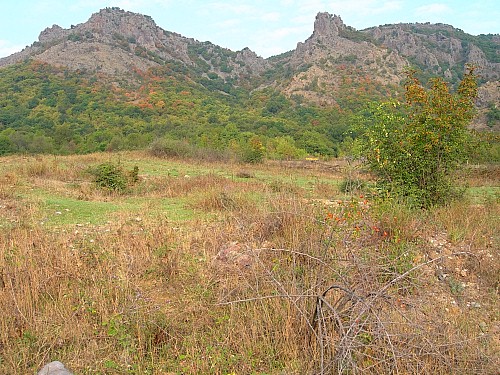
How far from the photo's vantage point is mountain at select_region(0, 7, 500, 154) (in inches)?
1992

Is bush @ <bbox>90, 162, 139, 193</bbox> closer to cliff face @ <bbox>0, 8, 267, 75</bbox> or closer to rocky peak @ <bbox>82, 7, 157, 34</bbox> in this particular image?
cliff face @ <bbox>0, 8, 267, 75</bbox>

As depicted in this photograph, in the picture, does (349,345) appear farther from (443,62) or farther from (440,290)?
(443,62)

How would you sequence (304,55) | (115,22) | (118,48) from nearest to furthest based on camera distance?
(118,48) → (304,55) → (115,22)

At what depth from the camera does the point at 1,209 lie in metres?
7.46

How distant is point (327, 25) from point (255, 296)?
107239mm

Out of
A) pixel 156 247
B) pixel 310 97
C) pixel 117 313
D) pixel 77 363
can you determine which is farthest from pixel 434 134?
pixel 310 97

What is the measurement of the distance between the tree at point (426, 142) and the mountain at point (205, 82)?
28991 millimetres

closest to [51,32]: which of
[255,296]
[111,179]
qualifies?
[111,179]

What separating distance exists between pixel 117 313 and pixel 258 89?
314ft

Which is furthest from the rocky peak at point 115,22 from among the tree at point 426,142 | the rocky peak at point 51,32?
the tree at point 426,142

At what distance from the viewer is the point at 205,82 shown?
312 ft

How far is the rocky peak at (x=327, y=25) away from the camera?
98.8 metres

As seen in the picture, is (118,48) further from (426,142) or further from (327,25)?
(426,142)

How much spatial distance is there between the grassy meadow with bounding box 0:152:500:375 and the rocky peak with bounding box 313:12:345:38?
101765mm
